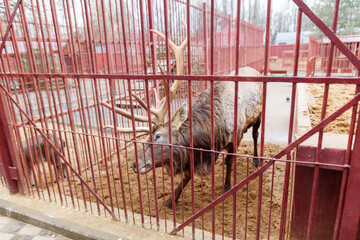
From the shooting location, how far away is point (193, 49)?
6359 mm

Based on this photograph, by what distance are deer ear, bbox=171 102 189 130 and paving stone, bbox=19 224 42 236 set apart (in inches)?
77.3

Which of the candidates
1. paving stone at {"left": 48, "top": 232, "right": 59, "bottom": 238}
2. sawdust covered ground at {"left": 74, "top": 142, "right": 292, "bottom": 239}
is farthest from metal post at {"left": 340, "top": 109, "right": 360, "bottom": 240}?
paving stone at {"left": 48, "top": 232, "right": 59, "bottom": 238}

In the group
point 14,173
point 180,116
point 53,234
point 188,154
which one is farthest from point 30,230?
point 180,116

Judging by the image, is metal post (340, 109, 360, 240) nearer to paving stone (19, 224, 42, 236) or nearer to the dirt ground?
the dirt ground

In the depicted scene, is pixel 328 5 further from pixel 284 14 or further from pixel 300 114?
pixel 284 14

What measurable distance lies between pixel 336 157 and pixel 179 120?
1587 millimetres

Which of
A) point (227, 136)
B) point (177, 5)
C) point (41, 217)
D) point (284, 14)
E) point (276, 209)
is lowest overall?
point (276, 209)

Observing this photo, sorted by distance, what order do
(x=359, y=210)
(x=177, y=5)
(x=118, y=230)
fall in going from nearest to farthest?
(x=359, y=210), (x=118, y=230), (x=177, y=5)

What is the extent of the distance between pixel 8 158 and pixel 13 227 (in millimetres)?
855

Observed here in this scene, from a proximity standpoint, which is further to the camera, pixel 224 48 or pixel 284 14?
pixel 284 14

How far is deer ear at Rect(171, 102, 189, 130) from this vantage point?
2.70 meters

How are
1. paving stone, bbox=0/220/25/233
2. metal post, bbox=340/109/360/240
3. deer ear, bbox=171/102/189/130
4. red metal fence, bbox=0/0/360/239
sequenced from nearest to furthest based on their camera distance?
metal post, bbox=340/109/360/240 < red metal fence, bbox=0/0/360/239 < deer ear, bbox=171/102/189/130 < paving stone, bbox=0/220/25/233

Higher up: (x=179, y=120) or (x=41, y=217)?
(x=179, y=120)

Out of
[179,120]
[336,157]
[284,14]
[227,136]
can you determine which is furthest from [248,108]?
[284,14]
